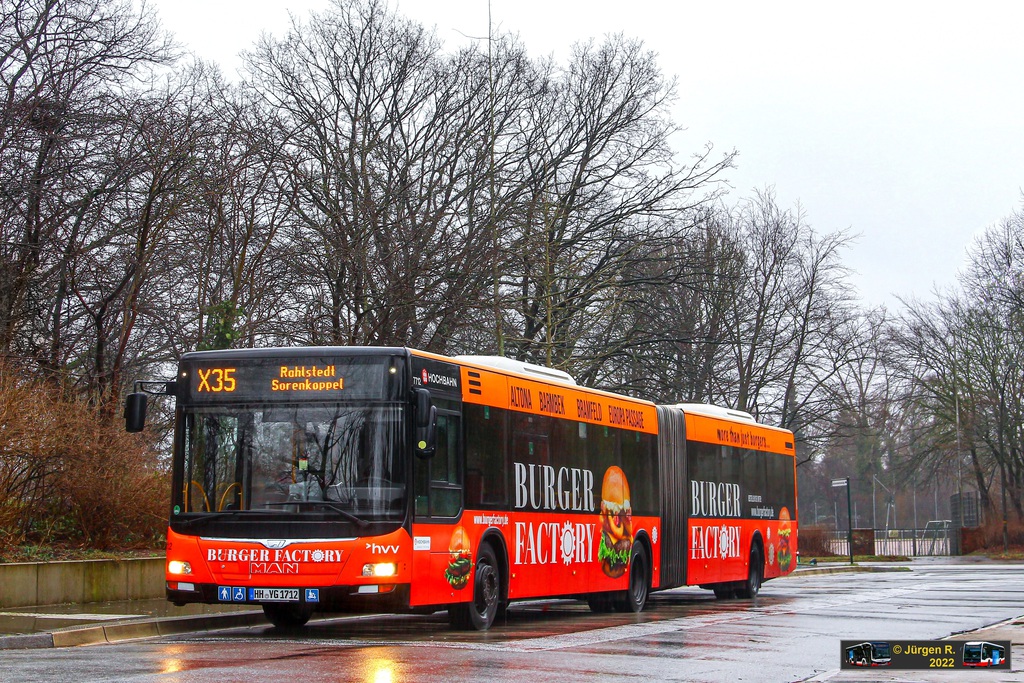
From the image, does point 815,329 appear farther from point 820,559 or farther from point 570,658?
point 570,658

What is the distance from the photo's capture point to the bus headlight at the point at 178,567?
47.3ft

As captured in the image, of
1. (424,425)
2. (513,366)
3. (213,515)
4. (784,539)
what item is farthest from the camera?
(784,539)

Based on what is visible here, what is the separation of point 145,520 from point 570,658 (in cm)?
981

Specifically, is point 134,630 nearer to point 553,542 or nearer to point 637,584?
point 553,542

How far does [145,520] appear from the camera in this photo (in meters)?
20.1

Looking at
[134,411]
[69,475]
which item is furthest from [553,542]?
[69,475]

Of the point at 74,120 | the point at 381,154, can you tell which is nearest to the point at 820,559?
the point at 381,154

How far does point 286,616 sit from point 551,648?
154 inches

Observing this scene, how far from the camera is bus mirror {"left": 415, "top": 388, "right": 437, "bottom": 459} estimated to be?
46.7ft

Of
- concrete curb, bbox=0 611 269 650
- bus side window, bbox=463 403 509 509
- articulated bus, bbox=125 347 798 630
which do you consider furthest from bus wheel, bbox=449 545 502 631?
concrete curb, bbox=0 611 269 650

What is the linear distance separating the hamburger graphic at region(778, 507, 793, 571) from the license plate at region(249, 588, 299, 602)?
47.7 ft

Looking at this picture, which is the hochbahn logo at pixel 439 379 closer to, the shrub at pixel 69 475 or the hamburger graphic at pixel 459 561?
the hamburger graphic at pixel 459 561

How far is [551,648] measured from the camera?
42.8 feet

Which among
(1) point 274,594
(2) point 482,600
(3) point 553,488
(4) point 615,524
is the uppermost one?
(3) point 553,488
